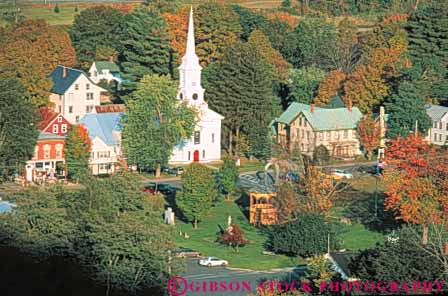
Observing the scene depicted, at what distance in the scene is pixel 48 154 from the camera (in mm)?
28734

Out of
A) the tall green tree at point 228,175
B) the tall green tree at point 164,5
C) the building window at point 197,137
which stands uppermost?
the tall green tree at point 164,5

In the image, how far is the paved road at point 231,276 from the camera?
20.0 meters

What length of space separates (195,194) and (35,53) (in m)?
11.7

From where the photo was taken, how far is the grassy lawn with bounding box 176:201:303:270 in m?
21.6

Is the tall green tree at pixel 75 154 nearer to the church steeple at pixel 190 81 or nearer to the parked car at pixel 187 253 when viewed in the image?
the church steeple at pixel 190 81

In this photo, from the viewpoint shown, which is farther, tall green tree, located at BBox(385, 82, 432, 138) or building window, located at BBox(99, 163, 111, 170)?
tall green tree, located at BBox(385, 82, 432, 138)

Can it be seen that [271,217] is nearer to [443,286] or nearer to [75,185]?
[75,185]

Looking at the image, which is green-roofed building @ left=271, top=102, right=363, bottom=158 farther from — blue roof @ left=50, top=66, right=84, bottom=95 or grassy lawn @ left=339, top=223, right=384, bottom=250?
grassy lawn @ left=339, top=223, right=384, bottom=250

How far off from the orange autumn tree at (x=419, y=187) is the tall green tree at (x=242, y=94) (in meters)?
6.98

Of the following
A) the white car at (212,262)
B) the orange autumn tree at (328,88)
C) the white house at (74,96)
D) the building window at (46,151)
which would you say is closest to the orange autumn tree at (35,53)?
the white house at (74,96)

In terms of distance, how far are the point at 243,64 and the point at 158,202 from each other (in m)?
8.81

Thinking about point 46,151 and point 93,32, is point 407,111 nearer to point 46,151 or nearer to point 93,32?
point 46,151

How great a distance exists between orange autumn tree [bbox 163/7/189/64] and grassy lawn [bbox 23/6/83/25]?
240 inches

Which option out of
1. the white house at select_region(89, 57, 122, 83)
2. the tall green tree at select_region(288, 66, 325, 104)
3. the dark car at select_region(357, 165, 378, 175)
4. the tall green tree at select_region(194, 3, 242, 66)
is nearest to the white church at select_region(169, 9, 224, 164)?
the dark car at select_region(357, 165, 378, 175)
